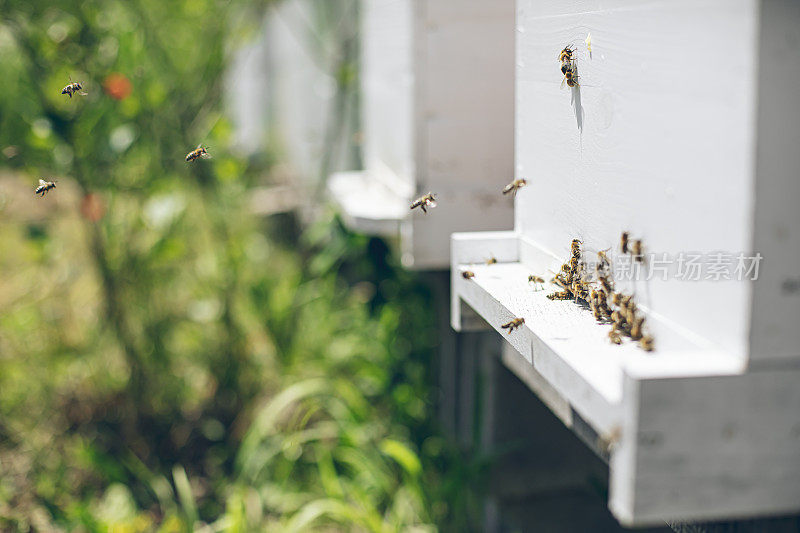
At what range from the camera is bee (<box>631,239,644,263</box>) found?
1.23m

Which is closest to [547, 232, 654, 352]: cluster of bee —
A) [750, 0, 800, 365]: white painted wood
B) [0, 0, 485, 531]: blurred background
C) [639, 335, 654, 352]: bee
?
[639, 335, 654, 352]: bee

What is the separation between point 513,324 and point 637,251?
0.25 metres

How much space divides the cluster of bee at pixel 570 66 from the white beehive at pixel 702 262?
3.6 inches

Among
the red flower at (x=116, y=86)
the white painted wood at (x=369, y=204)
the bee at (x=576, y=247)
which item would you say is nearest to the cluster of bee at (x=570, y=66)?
the bee at (x=576, y=247)

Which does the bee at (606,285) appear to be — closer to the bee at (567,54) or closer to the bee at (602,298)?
the bee at (602,298)

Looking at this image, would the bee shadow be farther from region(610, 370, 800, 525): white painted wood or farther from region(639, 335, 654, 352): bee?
region(610, 370, 800, 525): white painted wood

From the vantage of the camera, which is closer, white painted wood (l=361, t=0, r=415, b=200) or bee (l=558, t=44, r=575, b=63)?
bee (l=558, t=44, r=575, b=63)

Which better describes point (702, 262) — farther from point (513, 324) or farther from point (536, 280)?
point (536, 280)

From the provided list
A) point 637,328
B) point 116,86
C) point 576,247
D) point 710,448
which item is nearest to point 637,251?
point 637,328

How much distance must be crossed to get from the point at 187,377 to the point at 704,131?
323cm

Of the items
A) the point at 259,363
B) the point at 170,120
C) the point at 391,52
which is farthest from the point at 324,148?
the point at 391,52

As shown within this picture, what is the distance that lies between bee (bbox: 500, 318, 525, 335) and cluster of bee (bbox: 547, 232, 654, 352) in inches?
5.1

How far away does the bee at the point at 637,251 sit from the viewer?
123 centimetres

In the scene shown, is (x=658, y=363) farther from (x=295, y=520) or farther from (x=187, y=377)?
(x=187, y=377)
